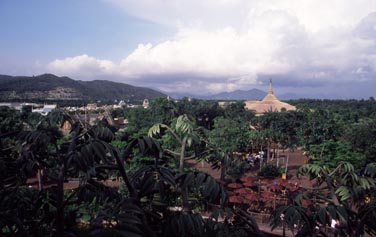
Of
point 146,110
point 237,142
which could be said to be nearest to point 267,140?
point 237,142

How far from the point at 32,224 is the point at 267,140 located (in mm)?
26289

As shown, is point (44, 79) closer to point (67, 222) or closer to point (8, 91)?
point (8, 91)

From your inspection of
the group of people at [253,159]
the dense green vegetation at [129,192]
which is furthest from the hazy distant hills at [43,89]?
the dense green vegetation at [129,192]

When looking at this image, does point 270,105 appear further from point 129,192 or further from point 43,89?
point 43,89

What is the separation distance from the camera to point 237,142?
78.3 ft

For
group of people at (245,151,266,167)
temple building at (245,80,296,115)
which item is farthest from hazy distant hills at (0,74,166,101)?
group of people at (245,151,266,167)

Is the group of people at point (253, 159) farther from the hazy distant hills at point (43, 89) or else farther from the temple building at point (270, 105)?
the hazy distant hills at point (43, 89)

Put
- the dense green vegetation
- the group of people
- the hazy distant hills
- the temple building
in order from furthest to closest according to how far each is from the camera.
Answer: the hazy distant hills → the temple building → the group of people → the dense green vegetation

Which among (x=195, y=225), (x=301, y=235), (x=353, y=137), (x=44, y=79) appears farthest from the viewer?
(x=44, y=79)

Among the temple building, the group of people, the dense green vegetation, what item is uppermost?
the dense green vegetation

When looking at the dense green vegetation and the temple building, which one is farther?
the temple building

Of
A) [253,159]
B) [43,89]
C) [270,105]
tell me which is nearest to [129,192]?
[253,159]

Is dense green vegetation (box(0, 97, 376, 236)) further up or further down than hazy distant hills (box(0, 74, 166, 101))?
further up

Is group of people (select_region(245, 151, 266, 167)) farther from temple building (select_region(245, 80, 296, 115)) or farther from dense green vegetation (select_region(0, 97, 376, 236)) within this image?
temple building (select_region(245, 80, 296, 115))
